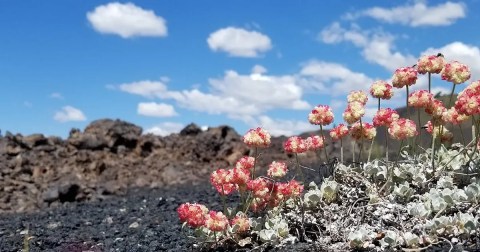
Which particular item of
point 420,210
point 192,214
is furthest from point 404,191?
point 192,214

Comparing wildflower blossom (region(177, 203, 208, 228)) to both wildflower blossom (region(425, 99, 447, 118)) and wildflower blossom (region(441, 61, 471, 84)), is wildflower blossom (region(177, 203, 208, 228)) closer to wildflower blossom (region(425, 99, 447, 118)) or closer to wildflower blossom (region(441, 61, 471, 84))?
wildflower blossom (region(425, 99, 447, 118))

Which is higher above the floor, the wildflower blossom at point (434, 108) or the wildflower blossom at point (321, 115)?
the wildflower blossom at point (434, 108)

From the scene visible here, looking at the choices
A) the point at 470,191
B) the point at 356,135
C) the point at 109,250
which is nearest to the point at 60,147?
the point at 109,250

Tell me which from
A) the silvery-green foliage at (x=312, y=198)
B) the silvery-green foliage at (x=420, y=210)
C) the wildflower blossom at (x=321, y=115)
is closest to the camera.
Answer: the silvery-green foliage at (x=420, y=210)

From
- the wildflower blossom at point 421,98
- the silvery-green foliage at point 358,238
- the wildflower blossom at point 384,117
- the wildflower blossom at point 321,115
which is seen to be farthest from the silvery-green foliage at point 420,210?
the wildflower blossom at point 321,115

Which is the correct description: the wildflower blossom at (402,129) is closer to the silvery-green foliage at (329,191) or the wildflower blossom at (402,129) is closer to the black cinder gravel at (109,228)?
the silvery-green foliage at (329,191)

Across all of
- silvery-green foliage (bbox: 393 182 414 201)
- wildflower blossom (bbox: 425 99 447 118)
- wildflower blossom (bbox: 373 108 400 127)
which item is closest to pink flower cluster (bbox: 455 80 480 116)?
wildflower blossom (bbox: 425 99 447 118)

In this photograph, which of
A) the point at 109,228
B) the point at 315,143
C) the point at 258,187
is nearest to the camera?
the point at 258,187

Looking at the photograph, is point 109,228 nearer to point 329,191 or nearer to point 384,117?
point 329,191
